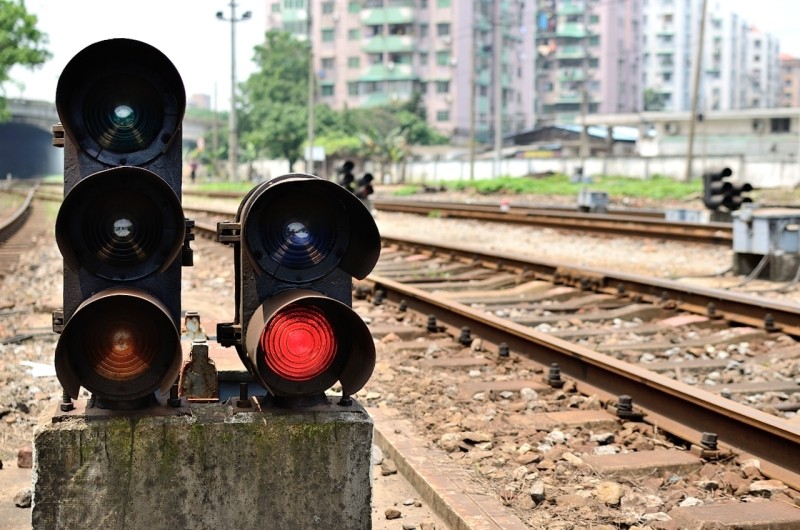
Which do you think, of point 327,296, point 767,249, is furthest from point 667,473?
point 767,249

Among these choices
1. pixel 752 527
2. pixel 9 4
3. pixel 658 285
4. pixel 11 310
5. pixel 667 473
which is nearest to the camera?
pixel 752 527

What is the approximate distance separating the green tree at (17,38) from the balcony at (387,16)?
40208 mm

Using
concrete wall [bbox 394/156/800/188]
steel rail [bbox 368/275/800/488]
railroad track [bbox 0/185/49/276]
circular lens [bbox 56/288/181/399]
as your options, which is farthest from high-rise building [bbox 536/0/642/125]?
circular lens [bbox 56/288/181/399]

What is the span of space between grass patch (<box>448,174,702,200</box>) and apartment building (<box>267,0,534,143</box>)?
4167 cm

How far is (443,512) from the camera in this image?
3.77 meters

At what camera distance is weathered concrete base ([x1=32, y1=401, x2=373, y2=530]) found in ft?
9.43

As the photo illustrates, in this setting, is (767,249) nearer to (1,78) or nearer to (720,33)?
(1,78)

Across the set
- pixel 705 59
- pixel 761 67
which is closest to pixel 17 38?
pixel 705 59

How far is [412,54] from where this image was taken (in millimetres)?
Result: 94125

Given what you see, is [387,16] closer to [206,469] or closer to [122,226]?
[122,226]

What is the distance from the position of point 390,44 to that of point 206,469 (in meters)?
93.2

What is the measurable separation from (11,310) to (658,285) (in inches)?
236

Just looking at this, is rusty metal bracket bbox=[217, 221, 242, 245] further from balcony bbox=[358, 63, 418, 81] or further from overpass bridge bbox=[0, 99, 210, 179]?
balcony bbox=[358, 63, 418, 81]

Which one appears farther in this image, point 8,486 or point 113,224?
point 8,486
